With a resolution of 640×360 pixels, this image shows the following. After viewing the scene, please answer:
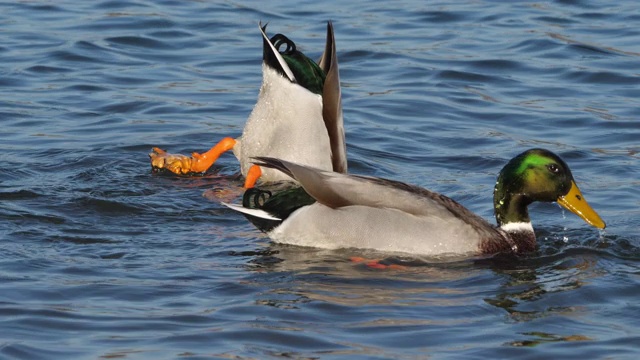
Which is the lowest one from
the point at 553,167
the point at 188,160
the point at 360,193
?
the point at 188,160

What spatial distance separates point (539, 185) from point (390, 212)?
3.19 ft

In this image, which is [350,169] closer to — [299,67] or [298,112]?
[298,112]

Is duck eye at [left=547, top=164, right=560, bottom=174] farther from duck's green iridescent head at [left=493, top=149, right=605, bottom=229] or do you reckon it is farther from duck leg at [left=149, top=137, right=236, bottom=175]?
duck leg at [left=149, top=137, right=236, bottom=175]

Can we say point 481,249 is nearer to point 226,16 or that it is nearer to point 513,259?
point 513,259

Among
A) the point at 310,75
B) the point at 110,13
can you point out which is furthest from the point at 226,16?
the point at 310,75

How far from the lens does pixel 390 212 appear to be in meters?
7.71

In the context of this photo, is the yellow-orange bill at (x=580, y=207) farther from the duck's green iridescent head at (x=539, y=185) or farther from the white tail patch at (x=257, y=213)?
the white tail patch at (x=257, y=213)

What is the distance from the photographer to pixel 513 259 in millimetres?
7914

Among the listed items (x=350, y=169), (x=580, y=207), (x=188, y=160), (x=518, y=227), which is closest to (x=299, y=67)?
(x=188, y=160)

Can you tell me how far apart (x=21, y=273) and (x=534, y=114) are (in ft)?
18.5

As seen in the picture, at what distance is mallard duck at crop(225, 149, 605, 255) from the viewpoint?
Result: 7.69 m

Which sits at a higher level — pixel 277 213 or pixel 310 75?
pixel 310 75

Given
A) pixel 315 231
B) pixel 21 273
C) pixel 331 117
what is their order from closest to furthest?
pixel 21 273, pixel 315 231, pixel 331 117

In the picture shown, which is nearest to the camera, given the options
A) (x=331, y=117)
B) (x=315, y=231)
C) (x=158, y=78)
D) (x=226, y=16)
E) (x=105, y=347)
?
(x=105, y=347)
